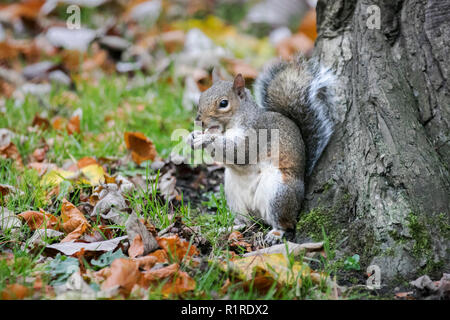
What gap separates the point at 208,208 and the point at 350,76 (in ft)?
2.76

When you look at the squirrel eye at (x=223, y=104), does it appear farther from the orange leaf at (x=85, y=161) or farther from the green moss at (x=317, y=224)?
the orange leaf at (x=85, y=161)

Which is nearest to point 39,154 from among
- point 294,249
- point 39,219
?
point 39,219

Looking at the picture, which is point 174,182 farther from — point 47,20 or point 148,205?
point 47,20

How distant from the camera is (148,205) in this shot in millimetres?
2008

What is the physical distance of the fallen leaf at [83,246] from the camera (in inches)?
65.8

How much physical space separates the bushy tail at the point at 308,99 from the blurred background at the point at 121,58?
0.41 m

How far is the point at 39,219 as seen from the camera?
6.25ft

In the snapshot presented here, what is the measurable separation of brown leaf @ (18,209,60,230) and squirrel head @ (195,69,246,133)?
0.68m

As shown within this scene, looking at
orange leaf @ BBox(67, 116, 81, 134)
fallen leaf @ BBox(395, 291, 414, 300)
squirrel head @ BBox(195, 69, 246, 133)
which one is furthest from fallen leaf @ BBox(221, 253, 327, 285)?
orange leaf @ BBox(67, 116, 81, 134)

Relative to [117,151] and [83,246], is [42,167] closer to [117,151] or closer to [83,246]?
[117,151]

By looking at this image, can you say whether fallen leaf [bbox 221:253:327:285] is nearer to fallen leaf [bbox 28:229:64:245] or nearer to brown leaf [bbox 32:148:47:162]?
fallen leaf [bbox 28:229:64:245]

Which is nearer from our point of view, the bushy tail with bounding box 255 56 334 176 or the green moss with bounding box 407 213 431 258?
the green moss with bounding box 407 213 431 258

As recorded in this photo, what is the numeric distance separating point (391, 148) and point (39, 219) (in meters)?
1.30

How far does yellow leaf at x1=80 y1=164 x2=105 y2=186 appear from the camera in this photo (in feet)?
7.58
